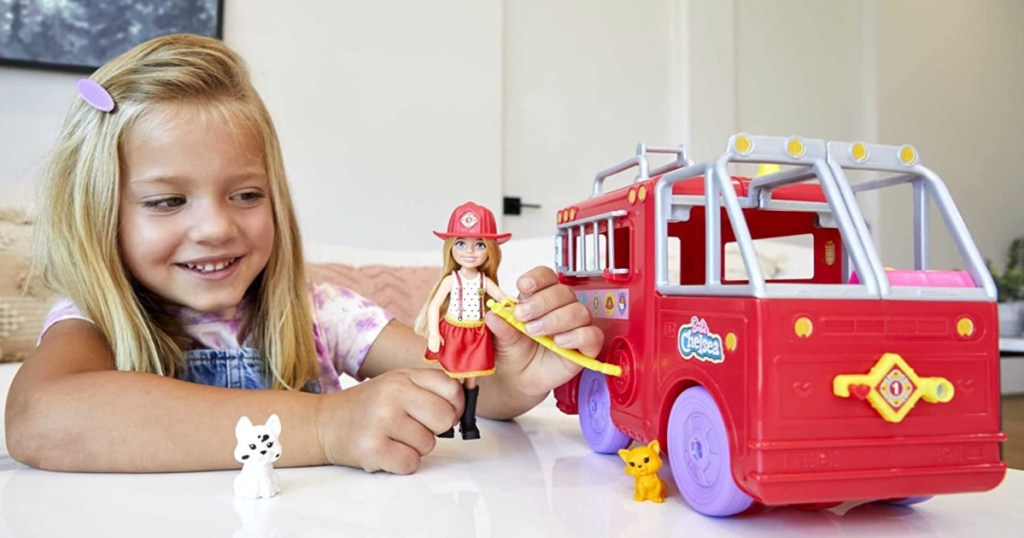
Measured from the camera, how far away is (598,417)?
0.75 m

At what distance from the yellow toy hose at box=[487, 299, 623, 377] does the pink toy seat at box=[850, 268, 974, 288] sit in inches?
9.5

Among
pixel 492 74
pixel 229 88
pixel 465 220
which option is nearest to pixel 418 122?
pixel 492 74

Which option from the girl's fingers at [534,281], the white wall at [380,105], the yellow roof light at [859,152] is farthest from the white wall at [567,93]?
the yellow roof light at [859,152]

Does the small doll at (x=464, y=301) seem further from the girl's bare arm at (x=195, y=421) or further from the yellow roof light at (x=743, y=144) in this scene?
the yellow roof light at (x=743, y=144)

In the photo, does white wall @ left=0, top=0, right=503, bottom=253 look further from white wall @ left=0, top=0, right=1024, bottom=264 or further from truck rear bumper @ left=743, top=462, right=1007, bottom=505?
truck rear bumper @ left=743, top=462, right=1007, bottom=505

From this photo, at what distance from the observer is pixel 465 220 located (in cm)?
65

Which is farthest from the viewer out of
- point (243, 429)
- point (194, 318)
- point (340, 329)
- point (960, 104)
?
point (960, 104)

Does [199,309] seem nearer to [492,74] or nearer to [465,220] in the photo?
[465,220]

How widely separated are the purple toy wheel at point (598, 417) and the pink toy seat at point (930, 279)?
0.28 m

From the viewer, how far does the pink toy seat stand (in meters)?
0.51

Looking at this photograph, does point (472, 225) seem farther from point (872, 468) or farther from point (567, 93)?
point (567, 93)

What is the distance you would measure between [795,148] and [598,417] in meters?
0.34

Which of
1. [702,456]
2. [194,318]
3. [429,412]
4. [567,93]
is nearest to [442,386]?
[429,412]

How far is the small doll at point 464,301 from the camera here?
2.12 feet
